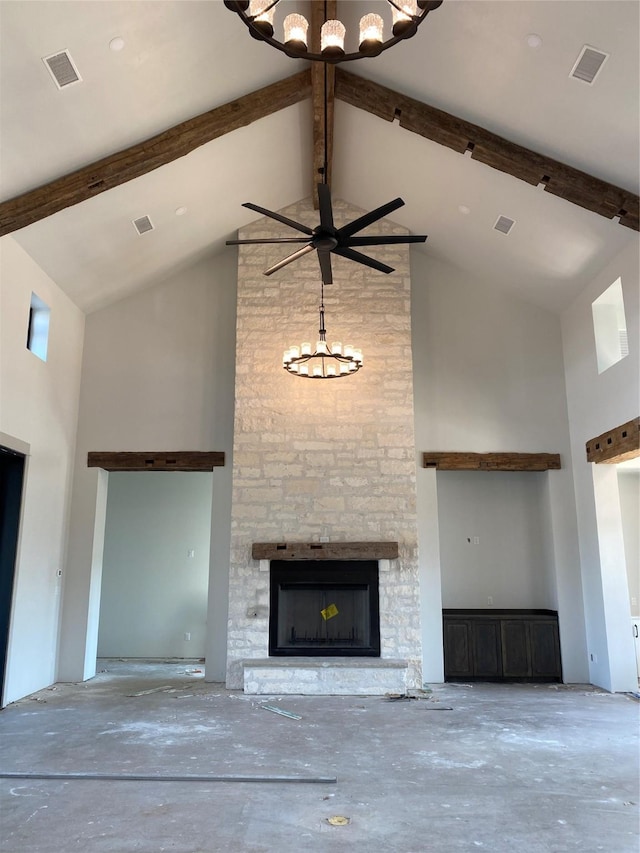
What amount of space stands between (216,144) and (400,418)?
365 cm

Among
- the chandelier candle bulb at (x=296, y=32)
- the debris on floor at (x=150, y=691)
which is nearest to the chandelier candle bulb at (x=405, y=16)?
the chandelier candle bulb at (x=296, y=32)

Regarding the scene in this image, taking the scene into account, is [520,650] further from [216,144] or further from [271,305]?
[216,144]

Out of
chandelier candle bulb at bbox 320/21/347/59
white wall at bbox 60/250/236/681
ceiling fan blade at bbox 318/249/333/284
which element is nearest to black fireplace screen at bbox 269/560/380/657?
white wall at bbox 60/250/236/681

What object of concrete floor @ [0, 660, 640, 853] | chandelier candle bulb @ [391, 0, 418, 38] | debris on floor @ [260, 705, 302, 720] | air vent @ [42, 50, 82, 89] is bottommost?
concrete floor @ [0, 660, 640, 853]

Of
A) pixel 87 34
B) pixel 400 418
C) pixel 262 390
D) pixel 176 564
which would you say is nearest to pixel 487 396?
pixel 400 418

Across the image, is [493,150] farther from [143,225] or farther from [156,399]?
[156,399]

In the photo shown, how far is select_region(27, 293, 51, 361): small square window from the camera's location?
7.07m

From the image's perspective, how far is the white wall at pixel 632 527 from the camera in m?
8.03

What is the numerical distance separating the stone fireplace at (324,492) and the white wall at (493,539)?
1223mm

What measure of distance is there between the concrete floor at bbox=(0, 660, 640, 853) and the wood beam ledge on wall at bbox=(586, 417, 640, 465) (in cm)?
249

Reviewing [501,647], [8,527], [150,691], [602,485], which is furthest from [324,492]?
[8,527]

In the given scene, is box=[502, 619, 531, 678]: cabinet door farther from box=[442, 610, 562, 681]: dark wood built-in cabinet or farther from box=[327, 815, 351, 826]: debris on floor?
box=[327, 815, 351, 826]: debris on floor

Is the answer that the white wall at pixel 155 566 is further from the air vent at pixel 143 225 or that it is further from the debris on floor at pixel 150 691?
the air vent at pixel 143 225

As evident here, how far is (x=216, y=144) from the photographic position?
6.52 meters
